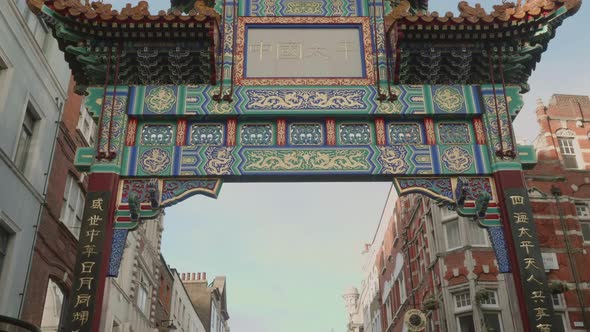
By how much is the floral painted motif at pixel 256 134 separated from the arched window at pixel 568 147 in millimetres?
18927

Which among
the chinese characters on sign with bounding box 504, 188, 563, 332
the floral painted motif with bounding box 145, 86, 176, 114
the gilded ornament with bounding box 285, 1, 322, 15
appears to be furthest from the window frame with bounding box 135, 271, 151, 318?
the chinese characters on sign with bounding box 504, 188, 563, 332

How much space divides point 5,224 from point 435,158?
30.1ft

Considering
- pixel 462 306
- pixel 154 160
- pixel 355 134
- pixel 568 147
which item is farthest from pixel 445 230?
pixel 154 160

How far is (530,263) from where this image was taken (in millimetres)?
9703

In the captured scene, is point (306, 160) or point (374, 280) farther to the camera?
point (374, 280)

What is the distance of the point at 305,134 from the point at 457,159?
2.70 metres

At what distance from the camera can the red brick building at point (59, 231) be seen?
50.4 feet

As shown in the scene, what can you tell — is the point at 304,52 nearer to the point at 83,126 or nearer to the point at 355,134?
the point at 355,134

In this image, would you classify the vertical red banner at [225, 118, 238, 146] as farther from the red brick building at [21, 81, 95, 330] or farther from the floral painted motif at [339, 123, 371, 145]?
the red brick building at [21, 81, 95, 330]

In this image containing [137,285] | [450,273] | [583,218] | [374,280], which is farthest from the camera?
[374,280]

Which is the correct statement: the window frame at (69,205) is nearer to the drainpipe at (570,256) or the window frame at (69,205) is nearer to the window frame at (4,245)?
the window frame at (4,245)

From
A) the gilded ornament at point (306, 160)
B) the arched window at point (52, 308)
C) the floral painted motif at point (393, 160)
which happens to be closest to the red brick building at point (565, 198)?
the floral painted motif at point (393, 160)

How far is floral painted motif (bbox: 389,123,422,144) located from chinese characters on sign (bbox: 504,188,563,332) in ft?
6.00

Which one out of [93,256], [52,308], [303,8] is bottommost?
[93,256]
